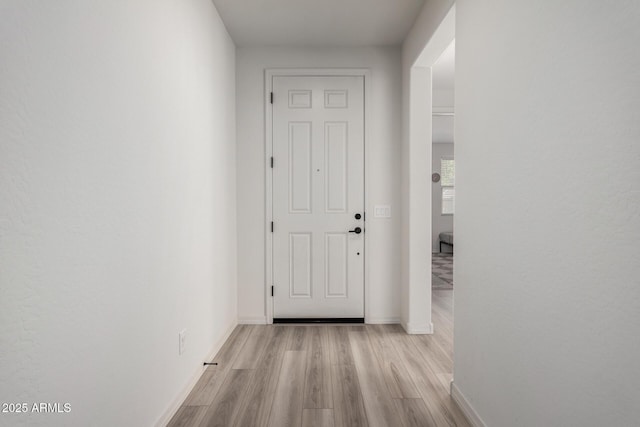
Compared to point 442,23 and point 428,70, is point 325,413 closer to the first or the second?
point 442,23

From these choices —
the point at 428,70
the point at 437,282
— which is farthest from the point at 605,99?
the point at 437,282

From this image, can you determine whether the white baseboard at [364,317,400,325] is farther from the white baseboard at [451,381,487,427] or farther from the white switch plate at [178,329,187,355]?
the white switch plate at [178,329,187,355]

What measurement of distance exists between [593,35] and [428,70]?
2.33 metres

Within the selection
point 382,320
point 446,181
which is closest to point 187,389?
point 382,320

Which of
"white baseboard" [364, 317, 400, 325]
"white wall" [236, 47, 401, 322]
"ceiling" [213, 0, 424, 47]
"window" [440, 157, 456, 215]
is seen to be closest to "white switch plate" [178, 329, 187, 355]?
"white wall" [236, 47, 401, 322]

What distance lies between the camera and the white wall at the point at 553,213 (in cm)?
96

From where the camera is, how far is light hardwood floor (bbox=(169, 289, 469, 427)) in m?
1.97

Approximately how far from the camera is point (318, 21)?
3072 mm

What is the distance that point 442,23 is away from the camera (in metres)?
2.44

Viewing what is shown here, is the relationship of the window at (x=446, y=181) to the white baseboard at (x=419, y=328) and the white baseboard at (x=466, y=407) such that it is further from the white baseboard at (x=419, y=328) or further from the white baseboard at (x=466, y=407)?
the white baseboard at (x=466, y=407)

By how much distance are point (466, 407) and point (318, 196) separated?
217 cm

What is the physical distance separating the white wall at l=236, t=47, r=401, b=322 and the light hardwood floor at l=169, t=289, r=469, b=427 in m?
0.36

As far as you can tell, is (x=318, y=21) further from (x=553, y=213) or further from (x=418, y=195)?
(x=553, y=213)

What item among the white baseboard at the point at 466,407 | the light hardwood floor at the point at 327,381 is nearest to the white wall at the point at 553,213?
the white baseboard at the point at 466,407
